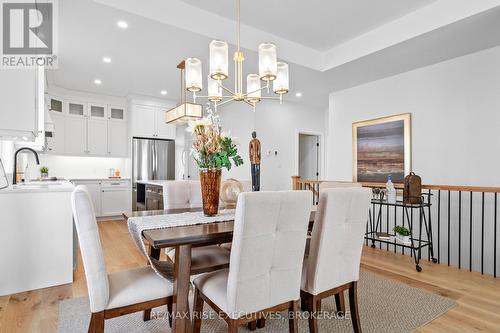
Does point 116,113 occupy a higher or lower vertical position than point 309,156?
higher

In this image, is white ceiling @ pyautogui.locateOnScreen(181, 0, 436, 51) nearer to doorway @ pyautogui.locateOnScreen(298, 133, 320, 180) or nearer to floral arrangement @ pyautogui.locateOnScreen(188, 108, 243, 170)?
floral arrangement @ pyautogui.locateOnScreen(188, 108, 243, 170)

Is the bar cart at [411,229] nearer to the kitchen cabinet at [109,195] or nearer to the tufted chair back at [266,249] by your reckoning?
the tufted chair back at [266,249]

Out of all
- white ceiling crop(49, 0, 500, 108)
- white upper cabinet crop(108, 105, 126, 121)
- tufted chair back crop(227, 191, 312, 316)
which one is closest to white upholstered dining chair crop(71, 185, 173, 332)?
tufted chair back crop(227, 191, 312, 316)

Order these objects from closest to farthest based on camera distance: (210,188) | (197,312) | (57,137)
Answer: (197,312) → (210,188) → (57,137)

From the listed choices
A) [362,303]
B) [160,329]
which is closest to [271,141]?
[362,303]

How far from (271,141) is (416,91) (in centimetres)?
290

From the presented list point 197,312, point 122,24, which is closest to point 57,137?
point 122,24

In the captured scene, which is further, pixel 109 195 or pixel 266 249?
pixel 109 195

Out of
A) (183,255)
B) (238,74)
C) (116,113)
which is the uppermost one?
(116,113)

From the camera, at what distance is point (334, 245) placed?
160cm

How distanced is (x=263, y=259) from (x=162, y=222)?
2.28 ft

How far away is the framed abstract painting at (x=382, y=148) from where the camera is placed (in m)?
4.17

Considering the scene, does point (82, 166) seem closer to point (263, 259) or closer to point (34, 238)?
point (34, 238)

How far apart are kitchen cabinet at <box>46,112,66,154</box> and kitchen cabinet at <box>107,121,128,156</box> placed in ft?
2.76
